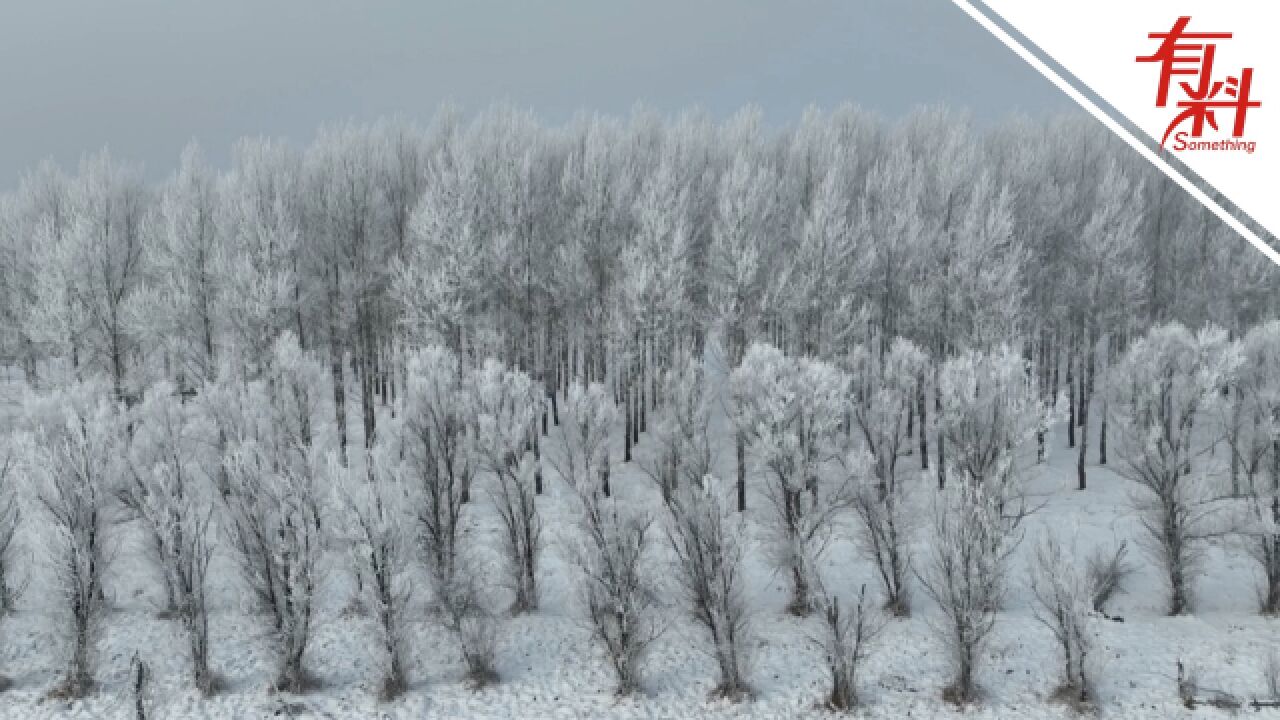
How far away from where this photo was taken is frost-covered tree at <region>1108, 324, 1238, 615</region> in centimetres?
3019

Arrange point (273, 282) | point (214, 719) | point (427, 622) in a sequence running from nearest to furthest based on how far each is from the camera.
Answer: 1. point (214, 719)
2. point (427, 622)
3. point (273, 282)

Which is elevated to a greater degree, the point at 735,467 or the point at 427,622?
the point at 735,467

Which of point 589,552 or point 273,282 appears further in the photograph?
point 273,282

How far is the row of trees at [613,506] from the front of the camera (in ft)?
88.2

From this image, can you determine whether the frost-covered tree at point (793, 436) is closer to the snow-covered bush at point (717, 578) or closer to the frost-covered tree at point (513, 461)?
the snow-covered bush at point (717, 578)

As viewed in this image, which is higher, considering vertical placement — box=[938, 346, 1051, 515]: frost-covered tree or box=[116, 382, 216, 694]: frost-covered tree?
box=[938, 346, 1051, 515]: frost-covered tree

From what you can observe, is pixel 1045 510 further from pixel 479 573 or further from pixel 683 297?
pixel 479 573

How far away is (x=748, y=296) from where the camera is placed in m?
41.5

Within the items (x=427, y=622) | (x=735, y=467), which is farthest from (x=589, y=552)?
(x=735, y=467)

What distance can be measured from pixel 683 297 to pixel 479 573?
732 inches

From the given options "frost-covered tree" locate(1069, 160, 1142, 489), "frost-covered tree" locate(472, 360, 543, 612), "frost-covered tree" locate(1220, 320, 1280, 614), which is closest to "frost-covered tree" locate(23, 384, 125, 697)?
"frost-covered tree" locate(472, 360, 543, 612)

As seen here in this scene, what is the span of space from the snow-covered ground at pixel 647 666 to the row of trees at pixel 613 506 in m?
0.74

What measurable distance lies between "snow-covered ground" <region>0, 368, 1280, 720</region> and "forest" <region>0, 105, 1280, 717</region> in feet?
0.49

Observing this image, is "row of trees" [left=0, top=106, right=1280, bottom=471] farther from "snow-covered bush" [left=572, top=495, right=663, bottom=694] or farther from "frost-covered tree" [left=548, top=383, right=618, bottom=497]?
"snow-covered bush" [left=572, top=495, right=663, bottom=694]
